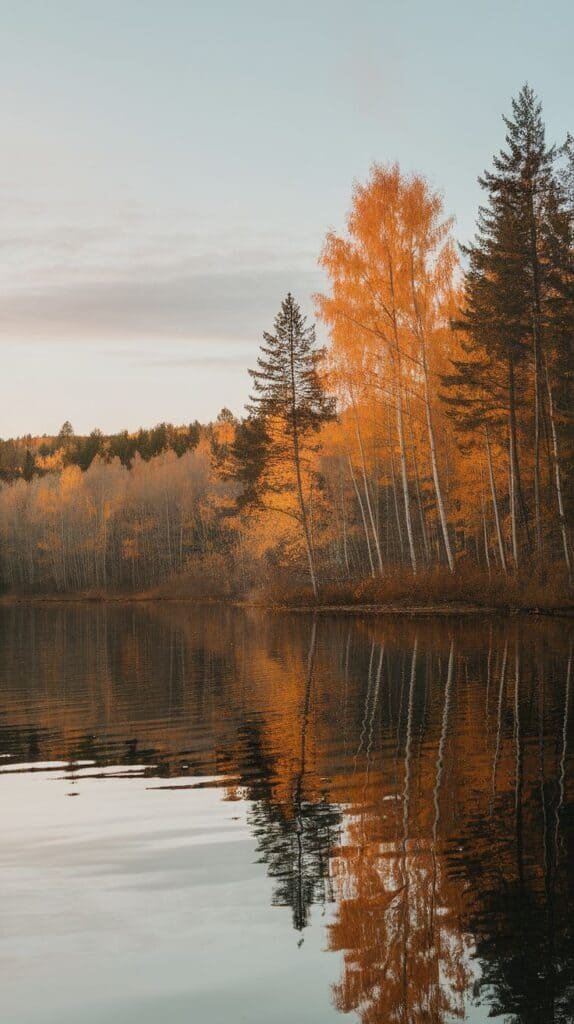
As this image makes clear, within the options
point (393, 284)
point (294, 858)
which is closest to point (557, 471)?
point (393, 284)

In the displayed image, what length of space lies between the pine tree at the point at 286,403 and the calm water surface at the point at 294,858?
28.1m

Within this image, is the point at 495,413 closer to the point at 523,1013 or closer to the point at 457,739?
the point at 457,739

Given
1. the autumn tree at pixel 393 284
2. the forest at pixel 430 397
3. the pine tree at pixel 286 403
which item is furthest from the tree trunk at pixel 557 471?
the pine tree at pixel 286 403

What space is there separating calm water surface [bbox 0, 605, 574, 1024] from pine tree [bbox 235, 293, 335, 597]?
28.1 metres

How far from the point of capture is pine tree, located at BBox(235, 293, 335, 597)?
4372 centimetres

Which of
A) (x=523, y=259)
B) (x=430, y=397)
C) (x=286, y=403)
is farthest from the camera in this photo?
(x=286, y=403)

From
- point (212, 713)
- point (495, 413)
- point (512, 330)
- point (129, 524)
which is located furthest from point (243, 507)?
point (129, 524)

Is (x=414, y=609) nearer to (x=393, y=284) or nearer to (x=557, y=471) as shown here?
(x=557, y=471)

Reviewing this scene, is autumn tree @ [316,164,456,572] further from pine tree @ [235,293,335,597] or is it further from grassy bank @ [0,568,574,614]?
pine tree @ [235,293,335,597]

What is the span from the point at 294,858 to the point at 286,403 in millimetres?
37727

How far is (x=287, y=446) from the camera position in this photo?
1766 inches

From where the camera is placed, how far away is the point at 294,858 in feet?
23.4

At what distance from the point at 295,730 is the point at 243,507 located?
113 feet

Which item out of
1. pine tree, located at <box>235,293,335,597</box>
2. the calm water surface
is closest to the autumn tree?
pine tree, located at <box>235,293,335,597</box>
